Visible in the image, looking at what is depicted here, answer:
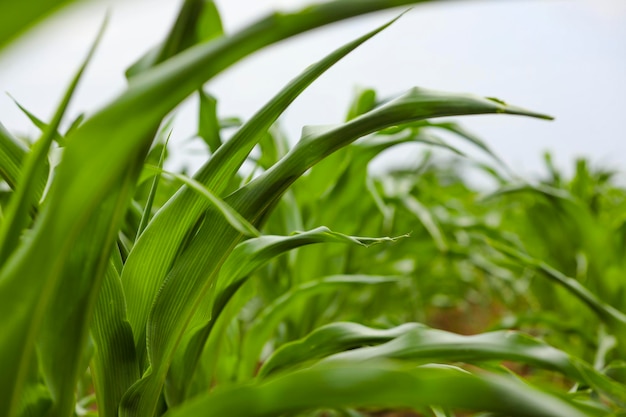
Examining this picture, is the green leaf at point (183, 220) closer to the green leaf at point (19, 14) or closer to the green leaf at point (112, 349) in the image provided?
the green leaf at point (112, 349)

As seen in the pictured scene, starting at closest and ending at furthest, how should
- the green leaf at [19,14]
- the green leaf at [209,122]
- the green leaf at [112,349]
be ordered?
1. the green leaf at [19,14]
2. the green leaf at [112,349]
3. the green leaf at [209,122]

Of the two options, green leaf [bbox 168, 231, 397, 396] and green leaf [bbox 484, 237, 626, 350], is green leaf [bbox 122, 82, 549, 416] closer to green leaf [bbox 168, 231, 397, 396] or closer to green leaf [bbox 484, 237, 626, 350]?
green leaf [bbox 168, 231, 397, 396]

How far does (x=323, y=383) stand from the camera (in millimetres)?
209

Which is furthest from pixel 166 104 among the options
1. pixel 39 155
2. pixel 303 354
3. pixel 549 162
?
pixel 549 162

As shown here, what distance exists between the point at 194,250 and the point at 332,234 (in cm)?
9

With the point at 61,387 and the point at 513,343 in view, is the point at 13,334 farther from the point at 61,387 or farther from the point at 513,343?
the point at 513,343

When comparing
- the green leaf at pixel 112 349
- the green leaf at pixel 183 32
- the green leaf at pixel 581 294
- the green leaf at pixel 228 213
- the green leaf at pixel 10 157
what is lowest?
the green leaf at pixel 581 294

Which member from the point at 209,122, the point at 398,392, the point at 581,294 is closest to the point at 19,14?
the point at 398,392

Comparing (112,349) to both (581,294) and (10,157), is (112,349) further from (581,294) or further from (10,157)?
(581,294)

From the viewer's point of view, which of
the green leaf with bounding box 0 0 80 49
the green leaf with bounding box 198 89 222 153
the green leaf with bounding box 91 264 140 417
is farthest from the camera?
the green leaf with bounding box 198 89 222 153

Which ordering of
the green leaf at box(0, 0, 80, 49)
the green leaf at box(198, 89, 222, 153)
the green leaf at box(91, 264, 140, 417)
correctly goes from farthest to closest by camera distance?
the green leaf at box(198, 89, 222, 153), the green leaf at box(91, 264, 140, 417), the green leaf at box(0, 0, 80, 49)

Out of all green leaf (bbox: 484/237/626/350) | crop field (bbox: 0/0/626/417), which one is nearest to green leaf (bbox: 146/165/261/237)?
crop field (bbox: 0/0/626/417)

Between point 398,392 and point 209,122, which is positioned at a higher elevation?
point 209,122

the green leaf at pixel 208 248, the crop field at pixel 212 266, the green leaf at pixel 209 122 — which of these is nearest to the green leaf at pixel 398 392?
the crop field at pixel 212 266
